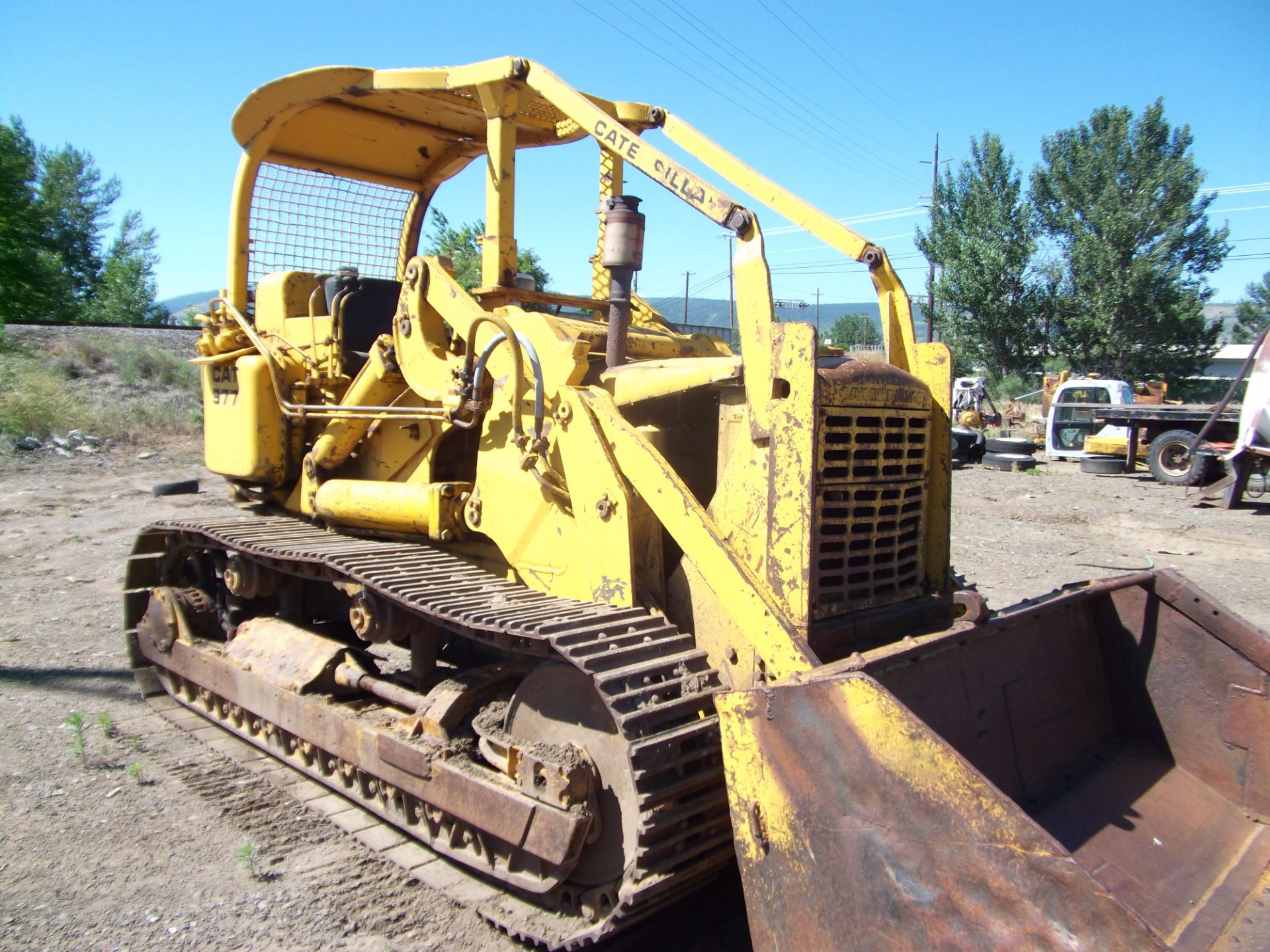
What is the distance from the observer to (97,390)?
62.1ft

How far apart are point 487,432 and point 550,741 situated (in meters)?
1.38

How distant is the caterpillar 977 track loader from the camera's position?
95.8 inches

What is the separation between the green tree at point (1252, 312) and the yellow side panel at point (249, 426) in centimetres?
6037

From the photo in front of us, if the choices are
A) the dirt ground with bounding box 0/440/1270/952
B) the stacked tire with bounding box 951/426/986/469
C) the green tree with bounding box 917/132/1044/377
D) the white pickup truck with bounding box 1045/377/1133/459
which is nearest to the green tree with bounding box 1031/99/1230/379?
the green tree with bounding box 917/132/1044/377

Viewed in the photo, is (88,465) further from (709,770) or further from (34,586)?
(709,770)

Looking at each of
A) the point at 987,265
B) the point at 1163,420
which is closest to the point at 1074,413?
the point at 1163,420

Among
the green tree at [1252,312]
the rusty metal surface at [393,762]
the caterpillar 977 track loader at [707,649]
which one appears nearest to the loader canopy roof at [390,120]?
the caterpillar 977 track loader at [707,649]

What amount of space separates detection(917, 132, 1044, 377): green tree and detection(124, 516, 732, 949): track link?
116 ft

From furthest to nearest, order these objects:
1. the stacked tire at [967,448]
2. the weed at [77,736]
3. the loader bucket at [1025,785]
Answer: the stacked tire at [967,448]
the weed at [77,736]
the loader bucket at [1025,785]

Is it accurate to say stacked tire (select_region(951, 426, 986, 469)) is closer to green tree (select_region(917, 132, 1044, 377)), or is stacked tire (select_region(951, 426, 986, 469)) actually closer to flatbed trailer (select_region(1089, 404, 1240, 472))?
flatbed trailer (select_region(1089, 404, 1240, 472))

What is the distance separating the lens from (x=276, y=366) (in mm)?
5289

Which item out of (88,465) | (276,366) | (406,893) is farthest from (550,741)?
(88,465)

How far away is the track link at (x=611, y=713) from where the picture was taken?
279 cm

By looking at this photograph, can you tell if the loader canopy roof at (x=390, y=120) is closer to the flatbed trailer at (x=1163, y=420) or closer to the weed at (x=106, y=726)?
the weed at (x=106, y=726)
